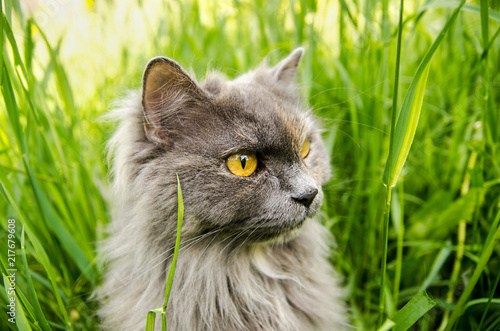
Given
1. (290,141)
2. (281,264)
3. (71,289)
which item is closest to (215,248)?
(281,264)

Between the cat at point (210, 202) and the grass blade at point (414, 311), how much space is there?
1.41 ft

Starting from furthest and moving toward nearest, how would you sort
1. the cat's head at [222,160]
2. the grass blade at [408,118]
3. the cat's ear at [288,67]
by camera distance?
the cat's ear at [288,67]
the cat's head at [222,160]
the grass blade at [408,118]

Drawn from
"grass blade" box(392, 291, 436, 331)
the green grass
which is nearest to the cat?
the green grass

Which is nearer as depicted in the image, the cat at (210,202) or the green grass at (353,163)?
the cat at (210,202)

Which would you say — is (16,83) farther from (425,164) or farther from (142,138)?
(425,164)

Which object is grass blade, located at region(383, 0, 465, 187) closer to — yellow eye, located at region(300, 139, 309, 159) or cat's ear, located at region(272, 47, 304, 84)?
yellow eye, located at region(300, 139, 309, 159)

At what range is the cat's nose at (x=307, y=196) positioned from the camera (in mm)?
1189

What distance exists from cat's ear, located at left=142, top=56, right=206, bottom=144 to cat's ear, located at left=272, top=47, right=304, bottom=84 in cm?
55

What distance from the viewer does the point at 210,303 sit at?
129cm

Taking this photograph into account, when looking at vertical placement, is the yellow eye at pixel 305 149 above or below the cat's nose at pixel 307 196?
above

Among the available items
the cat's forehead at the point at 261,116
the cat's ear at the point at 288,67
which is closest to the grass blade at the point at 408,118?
the cat's forehead at the point at 261,116

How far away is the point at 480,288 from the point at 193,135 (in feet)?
4.71

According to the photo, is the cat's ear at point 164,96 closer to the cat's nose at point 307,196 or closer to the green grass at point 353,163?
the green grass at point 353,163

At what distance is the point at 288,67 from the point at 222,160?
2.52 feet
